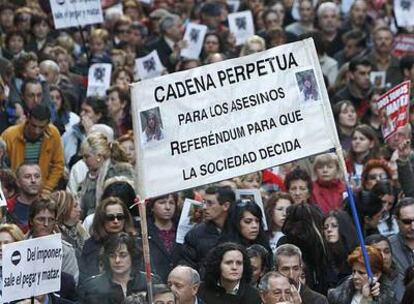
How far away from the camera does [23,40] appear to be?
73.9ft

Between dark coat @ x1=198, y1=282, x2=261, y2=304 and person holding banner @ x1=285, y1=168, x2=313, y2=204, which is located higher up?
person holding banner @ x1=285, y1=168, x2=313, y2=204

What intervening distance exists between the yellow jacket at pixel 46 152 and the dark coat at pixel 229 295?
431cm

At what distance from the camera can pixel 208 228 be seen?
50.5ft

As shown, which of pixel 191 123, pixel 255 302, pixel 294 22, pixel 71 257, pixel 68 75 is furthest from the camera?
pixel 294 22

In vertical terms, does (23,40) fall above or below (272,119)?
above

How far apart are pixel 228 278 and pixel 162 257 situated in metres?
1.61

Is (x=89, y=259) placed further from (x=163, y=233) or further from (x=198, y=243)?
(x=163, y=233)

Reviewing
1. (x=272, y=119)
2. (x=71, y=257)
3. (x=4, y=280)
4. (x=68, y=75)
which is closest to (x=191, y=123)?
(x=272, y=119)

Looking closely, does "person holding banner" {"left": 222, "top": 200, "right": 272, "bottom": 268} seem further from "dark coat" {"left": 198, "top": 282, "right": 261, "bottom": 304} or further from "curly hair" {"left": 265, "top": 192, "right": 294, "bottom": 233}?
"dark coat" {"left": 198, "top": 282, "right": 261, "bottom": 304}

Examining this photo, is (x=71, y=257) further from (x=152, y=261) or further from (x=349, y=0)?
Result: (x=349, y=0)

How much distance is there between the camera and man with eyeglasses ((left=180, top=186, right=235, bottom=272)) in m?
15.1

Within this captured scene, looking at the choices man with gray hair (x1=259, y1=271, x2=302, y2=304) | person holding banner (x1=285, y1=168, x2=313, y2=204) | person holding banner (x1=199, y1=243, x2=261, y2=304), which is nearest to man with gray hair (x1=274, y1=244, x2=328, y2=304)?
person holding banner (x1=199, y1=243, x2=261, y2=304)

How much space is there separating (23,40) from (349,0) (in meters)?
5.92

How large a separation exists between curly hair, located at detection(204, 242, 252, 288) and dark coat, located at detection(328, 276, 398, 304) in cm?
65
